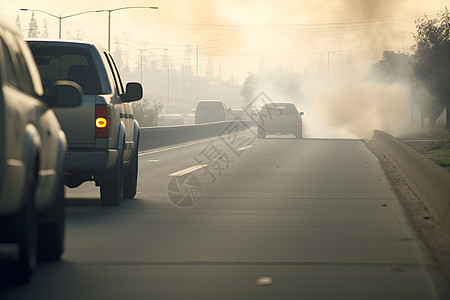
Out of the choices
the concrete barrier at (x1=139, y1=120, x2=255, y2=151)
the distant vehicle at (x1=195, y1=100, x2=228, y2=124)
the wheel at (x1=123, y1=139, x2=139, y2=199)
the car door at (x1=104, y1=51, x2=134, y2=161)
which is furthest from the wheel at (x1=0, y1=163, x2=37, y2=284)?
the distant vehicle at (x1=195, y1=100, x2=228, y2=124)

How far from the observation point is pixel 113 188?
13375 mm

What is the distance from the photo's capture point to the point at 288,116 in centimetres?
4494

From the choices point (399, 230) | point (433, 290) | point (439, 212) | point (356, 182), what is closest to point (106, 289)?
point (433, 290)

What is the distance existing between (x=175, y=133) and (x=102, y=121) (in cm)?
2595

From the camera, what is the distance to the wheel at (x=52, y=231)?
8.62m

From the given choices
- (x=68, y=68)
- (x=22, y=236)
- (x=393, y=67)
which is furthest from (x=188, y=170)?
(x=393, y=67)

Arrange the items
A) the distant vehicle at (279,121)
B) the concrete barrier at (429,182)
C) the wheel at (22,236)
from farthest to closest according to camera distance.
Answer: the distant vehicle at (279,121) < the concrete barrier at (429,182) < the wheel at (22,236)

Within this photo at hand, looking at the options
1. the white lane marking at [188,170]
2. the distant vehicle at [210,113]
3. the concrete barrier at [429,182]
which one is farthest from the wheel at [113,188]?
the distant vehicle at [210,113]

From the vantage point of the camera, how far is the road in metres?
7.59

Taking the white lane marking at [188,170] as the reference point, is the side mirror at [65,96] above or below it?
above

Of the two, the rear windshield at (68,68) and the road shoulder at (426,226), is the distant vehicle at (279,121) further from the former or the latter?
the rear windshield at (68,68)

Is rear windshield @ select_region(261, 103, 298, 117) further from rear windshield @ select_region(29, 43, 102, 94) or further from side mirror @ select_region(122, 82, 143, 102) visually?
rear windshield @ select_region(29, 43, 102, 94)

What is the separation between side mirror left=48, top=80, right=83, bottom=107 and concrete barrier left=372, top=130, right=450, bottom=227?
417cm

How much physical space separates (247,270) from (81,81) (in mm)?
5260
